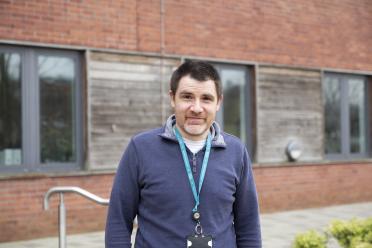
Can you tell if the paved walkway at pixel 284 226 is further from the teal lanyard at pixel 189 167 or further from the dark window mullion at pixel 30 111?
the teal lanyard at pixel 189 167

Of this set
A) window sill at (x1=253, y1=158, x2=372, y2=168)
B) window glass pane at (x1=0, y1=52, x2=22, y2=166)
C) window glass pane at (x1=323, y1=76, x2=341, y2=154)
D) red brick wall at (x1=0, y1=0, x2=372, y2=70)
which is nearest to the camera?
window glass pane at (x1=0, y1=52, x2=22, y2=166)

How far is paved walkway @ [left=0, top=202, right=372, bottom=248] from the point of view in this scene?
753cm

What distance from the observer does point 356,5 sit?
11797mm

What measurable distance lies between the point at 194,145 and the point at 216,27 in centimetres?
728

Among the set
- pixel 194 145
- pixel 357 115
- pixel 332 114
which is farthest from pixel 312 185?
pixel 194 145

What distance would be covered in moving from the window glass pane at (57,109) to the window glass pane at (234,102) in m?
2.74

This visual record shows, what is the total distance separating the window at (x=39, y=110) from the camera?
307 inches

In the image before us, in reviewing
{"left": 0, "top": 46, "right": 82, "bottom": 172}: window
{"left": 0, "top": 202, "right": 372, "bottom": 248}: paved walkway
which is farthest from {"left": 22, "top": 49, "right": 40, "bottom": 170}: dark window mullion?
{"left": 0, "top": 202, "right": 372, "bottom": 248}: paved walkway

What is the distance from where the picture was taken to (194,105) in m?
2.59

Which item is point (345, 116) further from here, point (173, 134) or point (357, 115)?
point (173, 134)

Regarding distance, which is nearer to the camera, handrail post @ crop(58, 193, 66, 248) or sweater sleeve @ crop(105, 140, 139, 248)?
sweater sleeve @ crop(105, 140, 139, 248)

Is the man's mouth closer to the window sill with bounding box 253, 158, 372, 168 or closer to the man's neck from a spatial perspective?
the man's neck

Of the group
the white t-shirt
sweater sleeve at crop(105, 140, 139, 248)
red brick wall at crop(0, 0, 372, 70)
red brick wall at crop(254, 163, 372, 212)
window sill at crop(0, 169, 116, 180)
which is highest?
red brick wall at crop(0, 0, 372, 70)

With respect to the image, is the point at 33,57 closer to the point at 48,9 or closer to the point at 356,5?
the point at 48,9
